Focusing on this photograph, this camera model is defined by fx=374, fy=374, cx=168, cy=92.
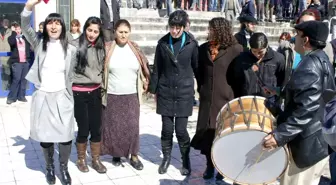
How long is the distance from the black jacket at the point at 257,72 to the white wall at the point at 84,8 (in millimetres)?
6568

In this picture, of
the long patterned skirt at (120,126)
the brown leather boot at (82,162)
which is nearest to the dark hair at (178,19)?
the long patterned skirt at (120,126)

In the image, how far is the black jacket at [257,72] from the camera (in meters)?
3.87

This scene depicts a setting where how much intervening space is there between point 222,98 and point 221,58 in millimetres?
442

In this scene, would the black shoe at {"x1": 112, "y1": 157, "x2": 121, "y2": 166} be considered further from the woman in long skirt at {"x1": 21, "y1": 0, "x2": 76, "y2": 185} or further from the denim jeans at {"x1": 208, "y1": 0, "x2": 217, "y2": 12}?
the denim jeans at {"x1": 208, "y1": 0, "x2": 217, "y2": 12}

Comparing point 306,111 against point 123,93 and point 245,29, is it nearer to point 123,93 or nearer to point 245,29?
point 123,93

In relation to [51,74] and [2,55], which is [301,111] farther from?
[2,55]

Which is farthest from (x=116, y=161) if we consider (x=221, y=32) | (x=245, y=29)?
(x=245, y=29)

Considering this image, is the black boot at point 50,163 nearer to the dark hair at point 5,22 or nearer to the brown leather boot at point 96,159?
the brown leather boot at point 96,159

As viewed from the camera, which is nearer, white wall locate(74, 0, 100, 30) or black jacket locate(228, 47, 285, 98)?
black jacket locate(228, 47, 285, 98)

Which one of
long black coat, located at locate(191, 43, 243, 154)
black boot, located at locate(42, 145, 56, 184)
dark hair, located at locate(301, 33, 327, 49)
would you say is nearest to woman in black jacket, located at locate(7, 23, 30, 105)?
black boot, located at locate(42, 145, 56, 184)

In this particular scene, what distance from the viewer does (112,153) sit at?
470 centimetres

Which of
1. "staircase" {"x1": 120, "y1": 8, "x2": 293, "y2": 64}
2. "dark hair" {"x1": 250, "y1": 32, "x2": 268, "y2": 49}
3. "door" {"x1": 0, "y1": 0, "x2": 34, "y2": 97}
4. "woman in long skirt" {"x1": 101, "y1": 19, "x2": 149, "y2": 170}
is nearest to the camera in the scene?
"dark hair" {"x1": 250, "y1": 32, "x2": 268, "y2": 49}

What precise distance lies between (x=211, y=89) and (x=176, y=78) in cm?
43

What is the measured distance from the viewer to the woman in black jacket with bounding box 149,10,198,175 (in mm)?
4273
